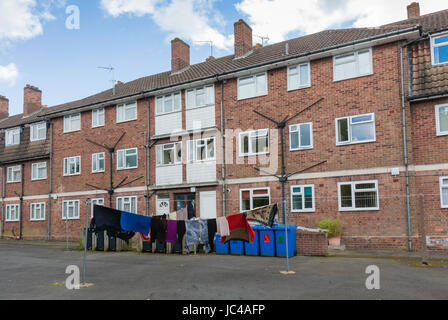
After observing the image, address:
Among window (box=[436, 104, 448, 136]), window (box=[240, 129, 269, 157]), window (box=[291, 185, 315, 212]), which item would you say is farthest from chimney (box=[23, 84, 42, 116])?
window (box=[436, 104, 448, 136])

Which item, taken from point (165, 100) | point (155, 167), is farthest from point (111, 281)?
point (165, 100)

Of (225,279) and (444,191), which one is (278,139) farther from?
(225,279)

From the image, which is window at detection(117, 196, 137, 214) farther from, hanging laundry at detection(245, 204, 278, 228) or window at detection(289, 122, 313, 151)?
hanging laundry at detection(245, 204, 278, 228)

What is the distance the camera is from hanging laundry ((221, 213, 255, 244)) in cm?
Result: 1301

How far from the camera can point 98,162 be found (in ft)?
78.8

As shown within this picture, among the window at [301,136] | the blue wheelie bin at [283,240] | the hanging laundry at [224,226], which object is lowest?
the blue wheelie bin at [283,240]

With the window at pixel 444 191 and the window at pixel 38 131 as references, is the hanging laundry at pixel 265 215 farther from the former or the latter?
the window at pixel 38 131

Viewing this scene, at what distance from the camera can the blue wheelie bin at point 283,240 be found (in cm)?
1419

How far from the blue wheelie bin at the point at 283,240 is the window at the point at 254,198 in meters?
3.65

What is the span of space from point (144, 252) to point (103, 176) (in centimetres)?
→ 787

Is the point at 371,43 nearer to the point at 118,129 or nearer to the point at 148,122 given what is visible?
the point at 148,122

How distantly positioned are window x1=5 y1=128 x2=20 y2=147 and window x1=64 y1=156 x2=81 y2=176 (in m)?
5.90

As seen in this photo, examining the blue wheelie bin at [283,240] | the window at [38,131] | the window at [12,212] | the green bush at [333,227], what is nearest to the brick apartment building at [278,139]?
the window at [38,131]

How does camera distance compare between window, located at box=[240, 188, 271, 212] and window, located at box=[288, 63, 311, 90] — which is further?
window, located at box=[240, 188, 271, 212]
